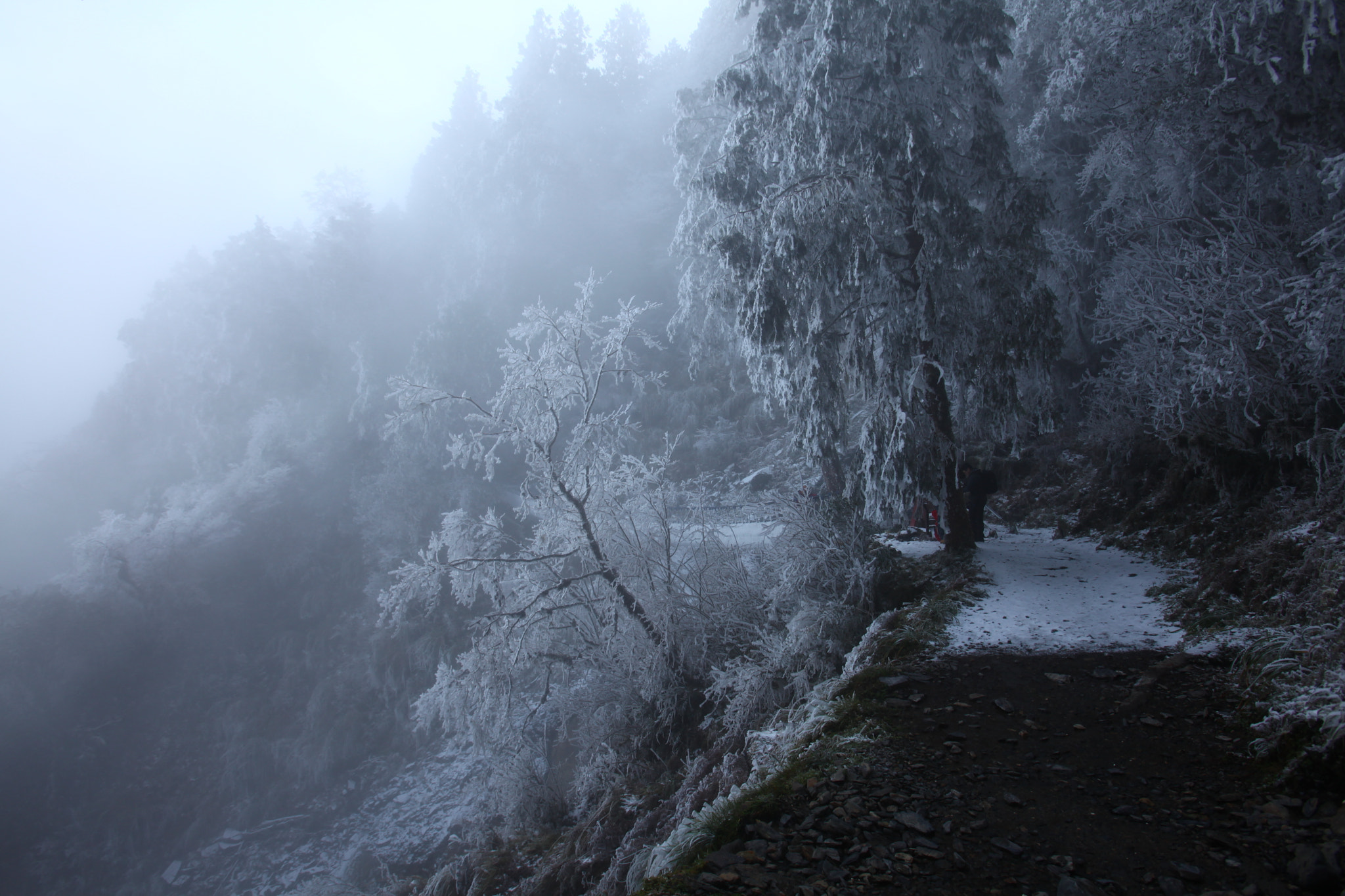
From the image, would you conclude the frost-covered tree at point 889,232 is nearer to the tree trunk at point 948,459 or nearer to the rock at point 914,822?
the tree trunk at point 948,459

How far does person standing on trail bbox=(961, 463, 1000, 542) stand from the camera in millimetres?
10180

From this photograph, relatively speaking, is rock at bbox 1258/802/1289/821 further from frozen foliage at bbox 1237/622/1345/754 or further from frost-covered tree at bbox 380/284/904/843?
frost-covered tree at bbox 380/284/904/843

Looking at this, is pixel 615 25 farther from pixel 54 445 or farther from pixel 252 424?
pixel 54 445

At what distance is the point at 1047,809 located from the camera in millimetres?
3266

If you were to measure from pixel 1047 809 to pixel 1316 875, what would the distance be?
1.04m

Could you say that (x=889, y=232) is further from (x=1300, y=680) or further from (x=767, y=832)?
(x=767, y=832)

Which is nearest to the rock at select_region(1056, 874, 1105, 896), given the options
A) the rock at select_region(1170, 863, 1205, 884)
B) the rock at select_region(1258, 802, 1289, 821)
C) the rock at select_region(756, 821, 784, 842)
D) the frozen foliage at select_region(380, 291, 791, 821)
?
the rock at select_region(1170, 863, 1205, 884)

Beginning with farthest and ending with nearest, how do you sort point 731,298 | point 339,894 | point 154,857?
point 154,857 → point 339,894 → point 731,298

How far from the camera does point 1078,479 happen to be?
12.2 metres

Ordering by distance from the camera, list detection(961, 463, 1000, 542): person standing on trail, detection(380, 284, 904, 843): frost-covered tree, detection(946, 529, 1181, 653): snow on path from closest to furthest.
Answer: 1. detection(946, 529, 1181, 653): snow on path
2. detection(380, 284, 904, 843): frost-covered tree
3. detection(961, 463, 1000, 542): person standing on trail

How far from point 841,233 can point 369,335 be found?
30.8 m

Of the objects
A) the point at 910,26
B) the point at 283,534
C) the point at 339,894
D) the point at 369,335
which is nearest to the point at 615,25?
the point at 369,335

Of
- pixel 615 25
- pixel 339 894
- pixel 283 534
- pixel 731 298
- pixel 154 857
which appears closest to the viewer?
pixel 731 298

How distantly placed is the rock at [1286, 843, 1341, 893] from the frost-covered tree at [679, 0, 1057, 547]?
5.46m
